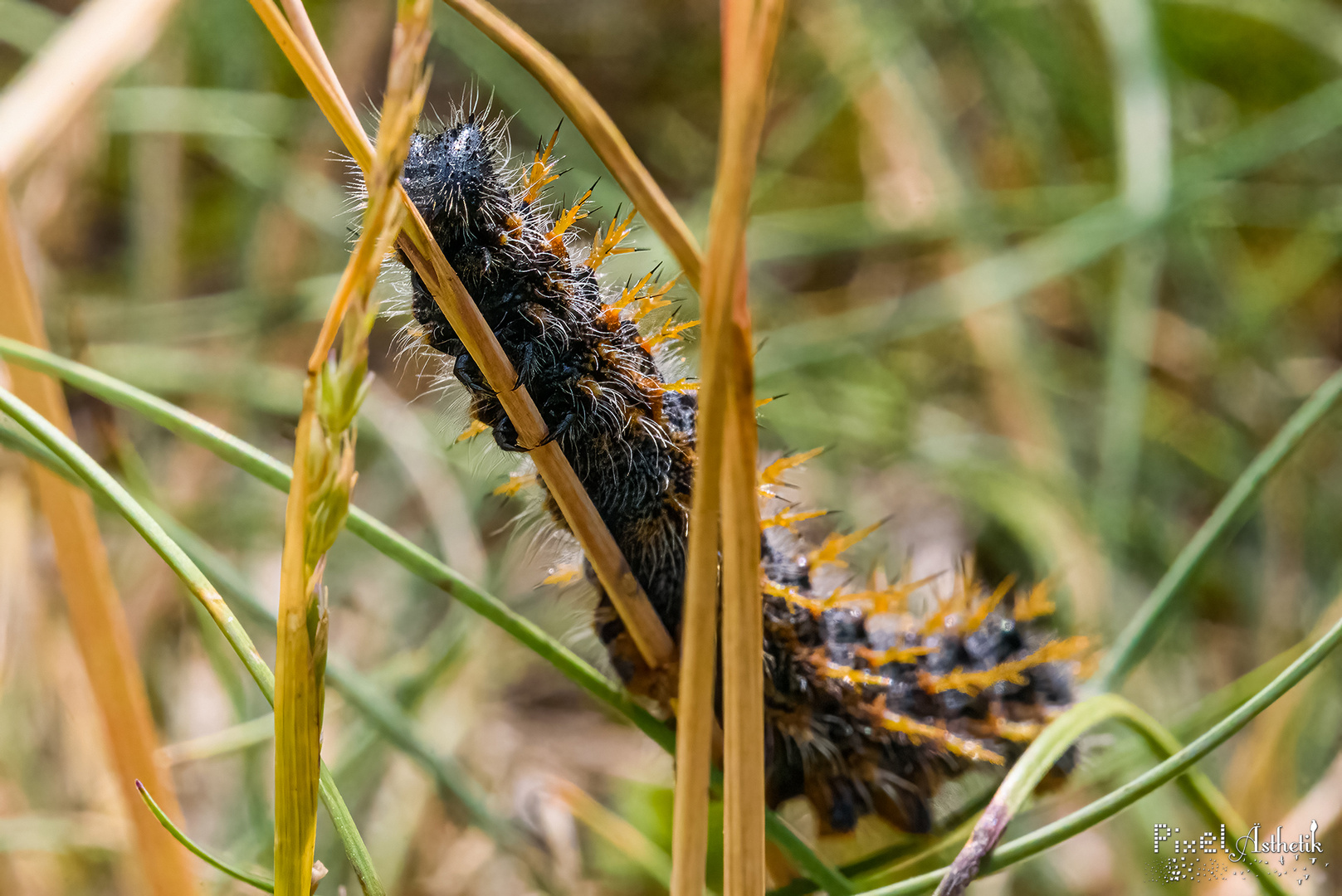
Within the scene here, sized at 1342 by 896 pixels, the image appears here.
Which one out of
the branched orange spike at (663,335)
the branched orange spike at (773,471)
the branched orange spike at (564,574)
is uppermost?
the branched orange spike at (663,335)

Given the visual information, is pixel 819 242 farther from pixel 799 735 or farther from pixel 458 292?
pixel 458 292

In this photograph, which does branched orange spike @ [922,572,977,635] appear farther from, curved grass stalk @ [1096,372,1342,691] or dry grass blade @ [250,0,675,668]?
dry grass blade @ [250,0,675,668]

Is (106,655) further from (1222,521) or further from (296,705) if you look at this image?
(1222,521)

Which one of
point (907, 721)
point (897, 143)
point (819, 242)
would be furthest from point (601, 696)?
point (897, 143)

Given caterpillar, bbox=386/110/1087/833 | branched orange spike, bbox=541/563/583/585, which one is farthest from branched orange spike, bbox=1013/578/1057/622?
branched orange spike, bbox=541/563/583/585

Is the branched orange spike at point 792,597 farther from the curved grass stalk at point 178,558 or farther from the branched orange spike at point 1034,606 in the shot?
the curved grass stalk at point 178,558

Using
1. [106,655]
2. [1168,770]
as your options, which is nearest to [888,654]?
[1168,770]

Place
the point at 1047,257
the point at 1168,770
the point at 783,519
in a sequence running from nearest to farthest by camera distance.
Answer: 1. the point at 1168,770
2. the point at 783,519
3. the point at 1047,257

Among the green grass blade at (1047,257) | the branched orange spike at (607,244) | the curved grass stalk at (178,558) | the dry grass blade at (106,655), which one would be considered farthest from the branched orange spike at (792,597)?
the green grass blade at (1047,257)
